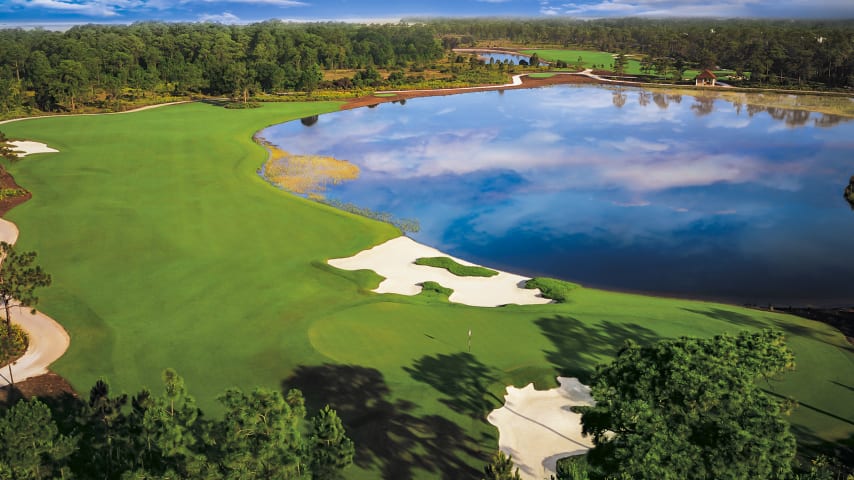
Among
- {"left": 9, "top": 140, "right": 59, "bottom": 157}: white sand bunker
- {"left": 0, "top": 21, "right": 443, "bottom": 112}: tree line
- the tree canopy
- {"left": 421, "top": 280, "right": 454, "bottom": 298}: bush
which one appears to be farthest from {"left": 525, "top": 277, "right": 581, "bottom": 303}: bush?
{"left": 0, "top": 21, "right": 443, "bottom": 112}: tree line

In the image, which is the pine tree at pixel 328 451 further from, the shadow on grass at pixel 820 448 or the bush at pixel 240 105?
the bush at pixel 240 105

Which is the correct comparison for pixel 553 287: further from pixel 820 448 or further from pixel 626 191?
pixel 626 191

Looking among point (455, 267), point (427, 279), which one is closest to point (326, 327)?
point (427, 279)

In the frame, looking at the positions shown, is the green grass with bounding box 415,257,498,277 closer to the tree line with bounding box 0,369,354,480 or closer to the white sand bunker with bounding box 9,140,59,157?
the tree line with bounding box 0,369,354,480

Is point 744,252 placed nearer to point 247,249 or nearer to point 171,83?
point 247,249

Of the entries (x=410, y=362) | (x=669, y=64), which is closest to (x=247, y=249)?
(x=410, y=362)

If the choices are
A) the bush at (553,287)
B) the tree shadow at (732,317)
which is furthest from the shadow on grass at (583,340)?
the tree shadow at (732,317)
